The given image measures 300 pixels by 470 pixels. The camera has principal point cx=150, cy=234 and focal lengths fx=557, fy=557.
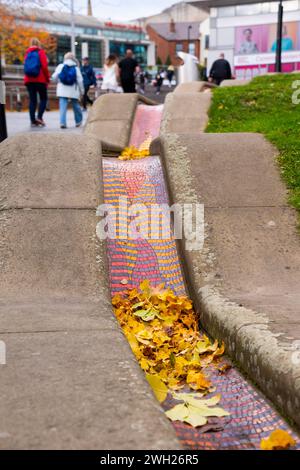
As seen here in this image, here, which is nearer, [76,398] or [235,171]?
[76,398]

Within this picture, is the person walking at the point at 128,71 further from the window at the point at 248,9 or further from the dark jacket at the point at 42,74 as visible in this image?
the window at the point at 248,9

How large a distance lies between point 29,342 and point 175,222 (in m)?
2.46

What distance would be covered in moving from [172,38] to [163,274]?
327 feet

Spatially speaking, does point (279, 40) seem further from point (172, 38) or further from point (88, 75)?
point (172, 38)

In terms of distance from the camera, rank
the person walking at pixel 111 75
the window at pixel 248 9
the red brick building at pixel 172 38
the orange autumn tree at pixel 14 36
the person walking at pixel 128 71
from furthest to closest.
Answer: the red brick building at pixel 172 38, the orange autumn tree at pixel 14 36, the window at pixel 248 9, the person walking at pixel 111 75, the person walking at pixel 128 71

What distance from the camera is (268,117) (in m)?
8.27

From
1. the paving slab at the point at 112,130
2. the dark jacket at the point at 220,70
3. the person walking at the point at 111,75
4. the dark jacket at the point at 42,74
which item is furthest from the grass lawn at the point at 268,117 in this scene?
the dark jacket at the point at 220,70

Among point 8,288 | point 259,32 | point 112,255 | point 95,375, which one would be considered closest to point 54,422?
point 95,375

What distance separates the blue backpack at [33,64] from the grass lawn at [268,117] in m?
4.08

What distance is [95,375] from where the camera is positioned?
8.59 ft

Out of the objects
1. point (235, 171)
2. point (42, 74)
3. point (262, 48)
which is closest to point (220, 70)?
point (42, 74)

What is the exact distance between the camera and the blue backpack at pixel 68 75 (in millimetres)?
13047
